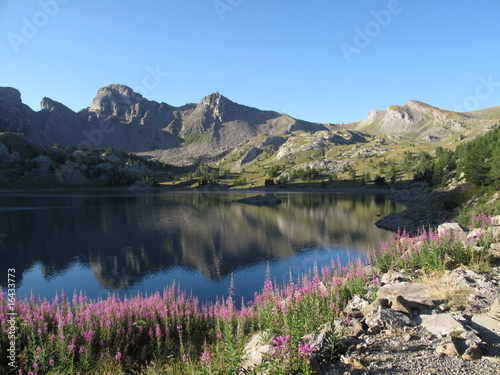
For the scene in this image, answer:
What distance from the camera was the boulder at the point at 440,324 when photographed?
28.5ft

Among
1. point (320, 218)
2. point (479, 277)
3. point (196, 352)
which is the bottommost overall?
point (320, 218)

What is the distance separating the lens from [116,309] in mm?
16797

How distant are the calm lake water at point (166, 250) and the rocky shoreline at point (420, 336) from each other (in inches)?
624

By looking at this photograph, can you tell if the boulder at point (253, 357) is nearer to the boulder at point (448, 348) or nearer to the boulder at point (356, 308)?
the boulder at point (356, 308)

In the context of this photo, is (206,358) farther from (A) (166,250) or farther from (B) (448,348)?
(A) (166,250)

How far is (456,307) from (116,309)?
54.0 ft

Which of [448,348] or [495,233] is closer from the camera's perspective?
[448,348]

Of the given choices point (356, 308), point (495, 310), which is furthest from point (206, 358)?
point (495, 310)

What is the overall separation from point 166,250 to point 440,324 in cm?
4581

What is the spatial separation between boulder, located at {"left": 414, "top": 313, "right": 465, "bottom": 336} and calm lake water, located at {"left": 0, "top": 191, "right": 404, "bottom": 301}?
17.7m

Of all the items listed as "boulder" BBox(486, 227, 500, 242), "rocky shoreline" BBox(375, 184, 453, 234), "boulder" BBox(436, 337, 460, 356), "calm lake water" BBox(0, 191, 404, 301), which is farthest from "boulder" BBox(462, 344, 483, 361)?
"rocky shoreline" BBox(375, 184, 453, 234)

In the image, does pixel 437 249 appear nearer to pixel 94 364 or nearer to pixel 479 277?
pixel 479 277

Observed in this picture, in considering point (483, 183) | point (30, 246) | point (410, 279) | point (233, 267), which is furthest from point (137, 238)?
point (483, 183)

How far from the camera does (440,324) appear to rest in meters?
9.12
